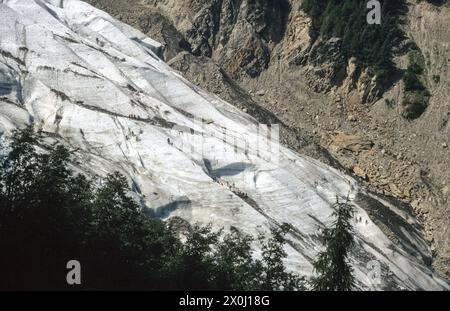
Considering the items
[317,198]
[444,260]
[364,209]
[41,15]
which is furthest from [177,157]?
[41,15]

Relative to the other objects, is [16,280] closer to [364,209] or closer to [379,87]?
[364,209]

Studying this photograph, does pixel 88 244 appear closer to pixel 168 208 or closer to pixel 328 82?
pixel 168 208

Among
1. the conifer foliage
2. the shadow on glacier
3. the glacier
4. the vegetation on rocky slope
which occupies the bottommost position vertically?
the conifer foliage

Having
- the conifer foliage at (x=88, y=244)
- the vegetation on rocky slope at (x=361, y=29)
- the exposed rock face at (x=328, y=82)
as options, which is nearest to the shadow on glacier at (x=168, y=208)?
the conifer foliage at (x=88, y=244)

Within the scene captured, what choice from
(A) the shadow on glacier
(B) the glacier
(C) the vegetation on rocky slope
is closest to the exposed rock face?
(C) the vegetation on rocky slope

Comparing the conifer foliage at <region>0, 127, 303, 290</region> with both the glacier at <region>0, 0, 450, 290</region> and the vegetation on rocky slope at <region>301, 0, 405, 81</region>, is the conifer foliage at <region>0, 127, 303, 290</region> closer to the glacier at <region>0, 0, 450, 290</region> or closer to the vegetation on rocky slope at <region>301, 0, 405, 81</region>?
the glacier at <region>0, 0, 450, 290</region>
